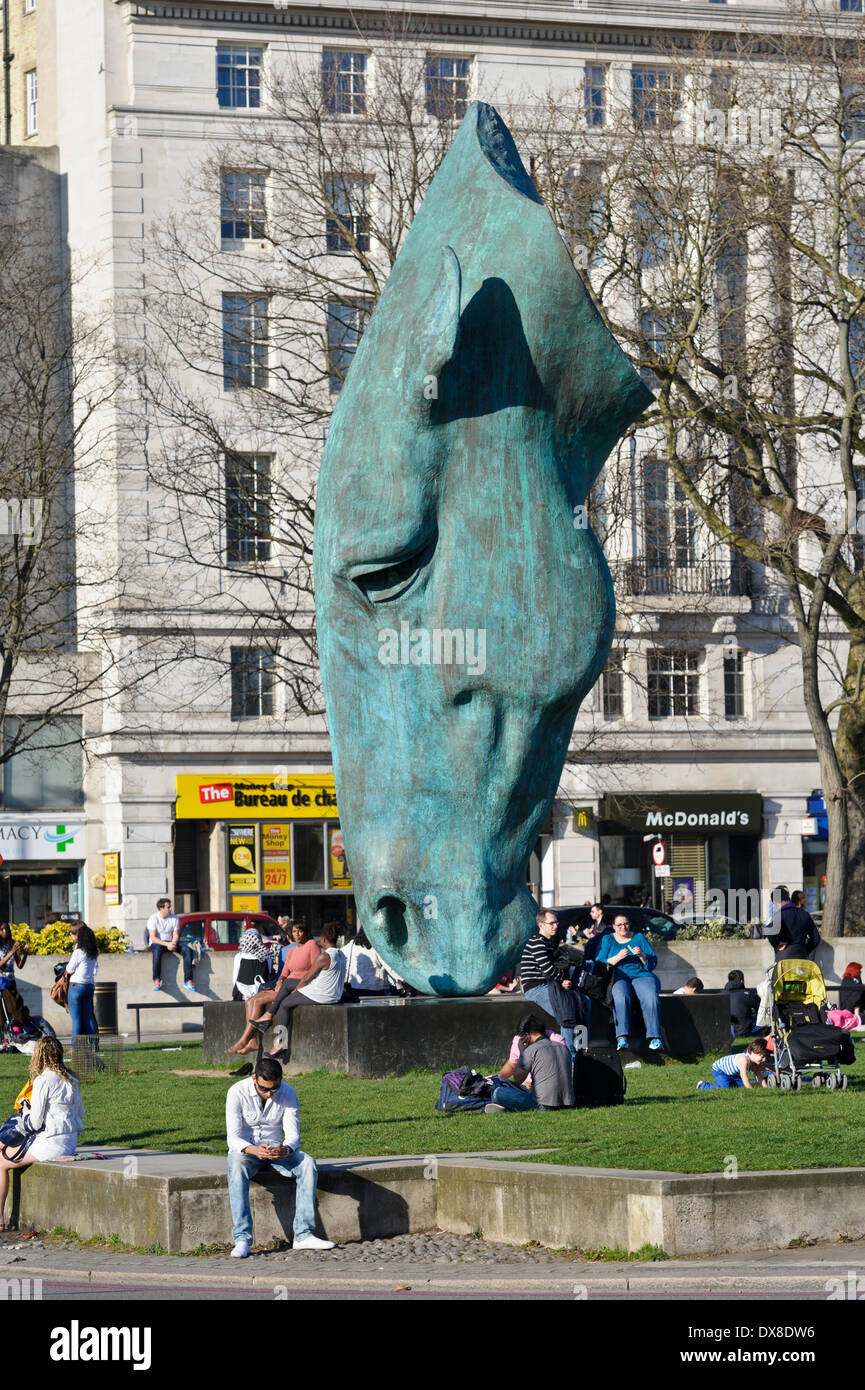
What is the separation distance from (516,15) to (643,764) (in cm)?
1729

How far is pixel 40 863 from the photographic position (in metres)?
44.6

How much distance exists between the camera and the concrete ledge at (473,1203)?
35.9 ft

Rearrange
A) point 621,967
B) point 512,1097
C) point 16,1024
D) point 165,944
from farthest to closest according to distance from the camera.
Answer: point 165,944 < point 16,1024 < point 621,967 < point 512,1097

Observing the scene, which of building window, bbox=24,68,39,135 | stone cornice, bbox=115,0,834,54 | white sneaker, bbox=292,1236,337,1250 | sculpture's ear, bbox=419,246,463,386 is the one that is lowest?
white sneaker, bbox=292,1236,337,1250

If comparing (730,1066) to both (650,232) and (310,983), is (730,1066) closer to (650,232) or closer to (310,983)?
(310,983)

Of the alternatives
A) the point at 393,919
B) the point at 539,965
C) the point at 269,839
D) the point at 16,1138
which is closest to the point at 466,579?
the point at 393,919

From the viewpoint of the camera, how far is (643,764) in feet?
154

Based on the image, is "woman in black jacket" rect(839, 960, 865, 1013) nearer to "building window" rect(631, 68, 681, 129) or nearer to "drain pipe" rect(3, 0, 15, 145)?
"building window" rect(631, 68, 681, 129)

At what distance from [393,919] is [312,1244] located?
15.6ft

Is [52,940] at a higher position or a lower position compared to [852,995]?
higher

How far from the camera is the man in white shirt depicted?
2905 cm

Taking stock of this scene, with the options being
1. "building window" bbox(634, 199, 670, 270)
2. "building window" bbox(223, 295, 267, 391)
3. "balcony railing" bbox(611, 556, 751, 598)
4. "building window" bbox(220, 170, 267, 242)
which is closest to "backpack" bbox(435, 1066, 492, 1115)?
"building window" bbox(634, 199, 670, 270)

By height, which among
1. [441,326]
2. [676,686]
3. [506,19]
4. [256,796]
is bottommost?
[256,796]

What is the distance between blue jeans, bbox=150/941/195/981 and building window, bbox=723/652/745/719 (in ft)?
70.8
